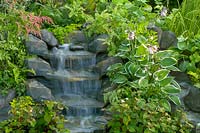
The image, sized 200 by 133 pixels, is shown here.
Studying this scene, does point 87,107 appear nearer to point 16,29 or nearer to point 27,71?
point 27,71

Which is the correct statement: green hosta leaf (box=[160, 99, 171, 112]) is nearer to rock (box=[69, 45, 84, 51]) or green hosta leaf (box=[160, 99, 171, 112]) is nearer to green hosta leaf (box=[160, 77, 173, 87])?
green hosta leaf (box=[160, 77, 173, 87])

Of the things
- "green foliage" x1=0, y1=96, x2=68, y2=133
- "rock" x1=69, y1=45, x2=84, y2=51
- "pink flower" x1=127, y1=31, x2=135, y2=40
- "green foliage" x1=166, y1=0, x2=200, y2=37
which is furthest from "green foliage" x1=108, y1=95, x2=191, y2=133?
"rock" x1=69, y1=45, x2=84, y2=51

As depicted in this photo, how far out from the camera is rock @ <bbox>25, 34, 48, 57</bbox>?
205 inches

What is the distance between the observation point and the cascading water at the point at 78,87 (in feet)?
15.3

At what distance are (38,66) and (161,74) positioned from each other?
171cm

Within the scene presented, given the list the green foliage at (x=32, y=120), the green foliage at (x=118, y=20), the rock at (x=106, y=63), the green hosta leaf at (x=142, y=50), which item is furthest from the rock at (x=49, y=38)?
the green foliage at (x=32, y=120)

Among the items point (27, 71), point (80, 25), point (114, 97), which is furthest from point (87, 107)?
point (80, 25)

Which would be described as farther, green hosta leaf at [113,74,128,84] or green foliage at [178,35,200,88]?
green foliage at [178,35,200,88]

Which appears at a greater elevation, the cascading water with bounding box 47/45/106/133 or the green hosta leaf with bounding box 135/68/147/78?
the green hosta leaf with bounding box 135/68/147/78

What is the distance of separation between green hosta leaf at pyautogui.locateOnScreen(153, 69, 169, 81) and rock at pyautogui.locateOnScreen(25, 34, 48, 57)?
1.73 m

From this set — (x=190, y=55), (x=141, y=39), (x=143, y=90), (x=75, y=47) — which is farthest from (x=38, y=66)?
(x=190, y=55)

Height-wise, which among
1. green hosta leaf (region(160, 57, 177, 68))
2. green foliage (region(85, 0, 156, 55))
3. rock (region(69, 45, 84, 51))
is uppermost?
green foliage (region(85, 0, 156, 55))

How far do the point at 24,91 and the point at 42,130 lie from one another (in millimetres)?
1003

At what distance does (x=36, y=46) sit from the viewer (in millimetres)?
A: 5246
